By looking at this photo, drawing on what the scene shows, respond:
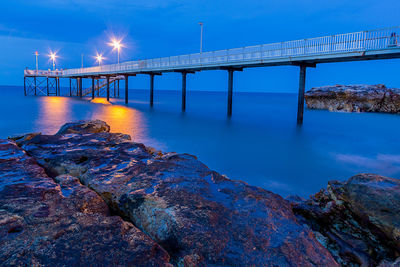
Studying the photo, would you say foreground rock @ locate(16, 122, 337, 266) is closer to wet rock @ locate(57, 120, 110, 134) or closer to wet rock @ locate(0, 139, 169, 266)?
wet rock @ locate(0, 139, 169, 266)

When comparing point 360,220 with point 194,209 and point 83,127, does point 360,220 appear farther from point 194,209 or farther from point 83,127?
point 83,127

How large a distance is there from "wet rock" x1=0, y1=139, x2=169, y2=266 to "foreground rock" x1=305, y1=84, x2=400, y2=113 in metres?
29.7

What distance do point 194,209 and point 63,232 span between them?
1.33 m

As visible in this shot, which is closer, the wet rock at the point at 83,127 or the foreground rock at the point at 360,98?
the wet rock at the point at 83,127

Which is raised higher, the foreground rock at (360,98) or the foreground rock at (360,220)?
the foreground rock at (360,98)

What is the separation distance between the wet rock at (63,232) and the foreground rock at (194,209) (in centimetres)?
24

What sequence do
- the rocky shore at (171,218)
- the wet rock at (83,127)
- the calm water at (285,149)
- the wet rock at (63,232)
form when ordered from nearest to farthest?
the wet rock at (63,232), the rocky shore at (171,218), the calm water at (285,149), the wet rock at (83,127)

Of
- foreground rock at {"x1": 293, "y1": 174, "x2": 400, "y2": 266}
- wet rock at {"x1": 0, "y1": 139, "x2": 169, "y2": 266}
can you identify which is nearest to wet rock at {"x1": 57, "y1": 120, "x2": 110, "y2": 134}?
wet rock at {"x1": 0, "y1": 139, "x2": 169, "y2": 266}

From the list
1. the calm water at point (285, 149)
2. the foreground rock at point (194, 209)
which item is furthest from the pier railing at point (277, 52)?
the foreground rock at point (194, 209)

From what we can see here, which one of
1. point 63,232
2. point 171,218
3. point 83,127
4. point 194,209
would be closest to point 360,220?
point 194,209

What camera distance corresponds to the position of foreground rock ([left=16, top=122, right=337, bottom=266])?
2.47 metres

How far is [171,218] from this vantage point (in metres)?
2.87

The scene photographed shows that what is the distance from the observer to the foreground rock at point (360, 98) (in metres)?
26.0

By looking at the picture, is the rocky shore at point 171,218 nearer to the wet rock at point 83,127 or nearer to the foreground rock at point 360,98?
the wet rock at point 83,127
